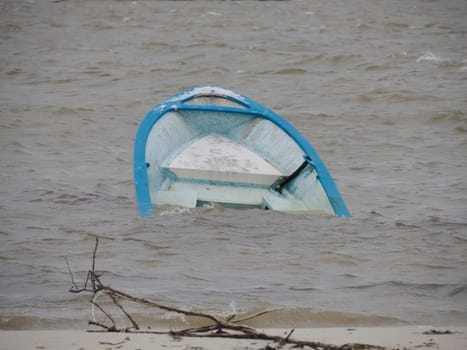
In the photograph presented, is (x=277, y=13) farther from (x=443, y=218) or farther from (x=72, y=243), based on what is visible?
(x=72, y=243)

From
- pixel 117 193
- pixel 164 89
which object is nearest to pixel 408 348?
pixel 117 193

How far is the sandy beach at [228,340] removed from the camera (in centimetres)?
323

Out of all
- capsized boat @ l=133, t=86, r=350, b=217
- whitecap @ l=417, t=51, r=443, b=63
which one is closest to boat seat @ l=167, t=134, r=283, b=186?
capsized boat @ l=133, t=86, r=350, b=217

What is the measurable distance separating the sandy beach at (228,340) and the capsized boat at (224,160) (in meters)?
2.29

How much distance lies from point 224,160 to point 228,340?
11.2 feet

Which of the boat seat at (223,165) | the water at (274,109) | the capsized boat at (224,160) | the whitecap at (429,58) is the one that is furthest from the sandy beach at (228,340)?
the whitecap at (429,58)

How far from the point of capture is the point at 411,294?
4590 mm

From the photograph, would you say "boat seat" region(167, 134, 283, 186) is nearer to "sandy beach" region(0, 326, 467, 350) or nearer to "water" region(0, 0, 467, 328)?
"water" region(0, 0, 467, 328)

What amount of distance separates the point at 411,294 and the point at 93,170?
464 cm

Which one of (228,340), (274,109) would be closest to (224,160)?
(228,340)

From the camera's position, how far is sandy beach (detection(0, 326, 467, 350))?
323cm

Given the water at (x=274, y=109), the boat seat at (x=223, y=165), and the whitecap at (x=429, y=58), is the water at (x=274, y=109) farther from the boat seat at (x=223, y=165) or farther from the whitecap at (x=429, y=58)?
the boat seat at (x=223, y=165)

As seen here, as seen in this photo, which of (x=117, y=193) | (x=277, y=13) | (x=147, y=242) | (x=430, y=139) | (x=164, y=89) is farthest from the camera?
(x=277, y=13)

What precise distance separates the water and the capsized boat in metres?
0.19
